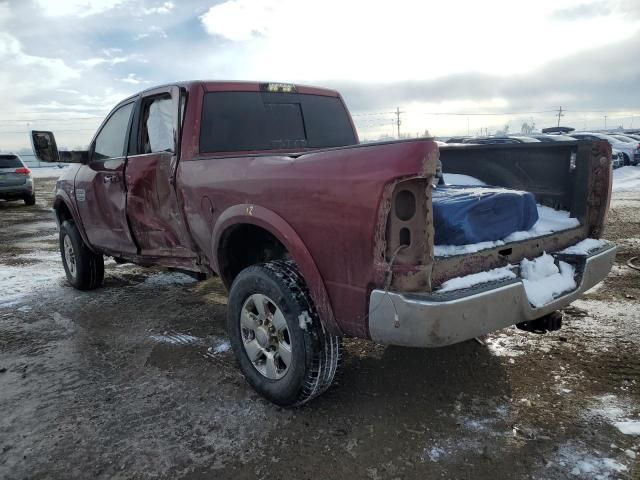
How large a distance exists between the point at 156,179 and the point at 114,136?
3.96ft

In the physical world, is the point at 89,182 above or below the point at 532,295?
above

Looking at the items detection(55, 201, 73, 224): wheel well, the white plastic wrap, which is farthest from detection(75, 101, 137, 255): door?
detection(55, 201, 73, 224): wheel well

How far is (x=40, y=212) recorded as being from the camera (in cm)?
1368

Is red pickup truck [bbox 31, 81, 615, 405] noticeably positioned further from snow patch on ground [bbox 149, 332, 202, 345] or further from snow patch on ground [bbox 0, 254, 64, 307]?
snow patch on ground [bbox 0, 254, 64, 307]

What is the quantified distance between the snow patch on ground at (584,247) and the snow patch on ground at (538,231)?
12 cm

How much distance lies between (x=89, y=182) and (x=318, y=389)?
3357 millimetres

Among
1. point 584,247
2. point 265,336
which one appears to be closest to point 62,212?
point 265,336

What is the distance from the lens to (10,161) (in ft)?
48.6

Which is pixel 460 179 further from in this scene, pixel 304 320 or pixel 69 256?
pixel 69 256

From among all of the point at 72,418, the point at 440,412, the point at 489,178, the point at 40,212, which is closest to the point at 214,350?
the point at 72,418

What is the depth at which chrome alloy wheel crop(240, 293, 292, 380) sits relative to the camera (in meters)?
2.76

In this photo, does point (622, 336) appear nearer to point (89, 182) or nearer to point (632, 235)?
point (632, 235)

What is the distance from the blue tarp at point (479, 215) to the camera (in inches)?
100

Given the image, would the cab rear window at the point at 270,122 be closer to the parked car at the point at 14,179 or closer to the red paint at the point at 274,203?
the red paint at the point at 274,203
